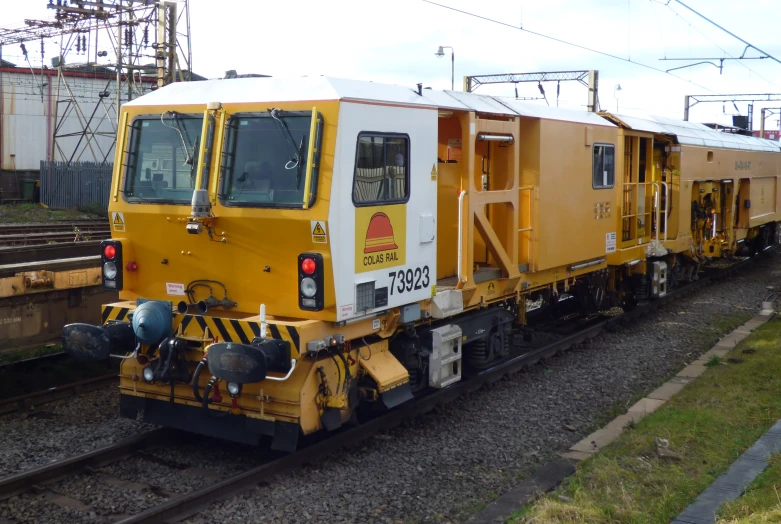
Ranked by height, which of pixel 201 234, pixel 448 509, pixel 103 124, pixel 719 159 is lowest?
pixel 448 509

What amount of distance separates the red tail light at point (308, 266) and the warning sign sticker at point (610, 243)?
6.65 metres

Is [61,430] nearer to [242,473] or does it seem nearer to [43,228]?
[242,473]

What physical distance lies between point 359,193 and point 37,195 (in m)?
32.6

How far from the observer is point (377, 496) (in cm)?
616

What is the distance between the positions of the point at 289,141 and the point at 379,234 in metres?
1.13

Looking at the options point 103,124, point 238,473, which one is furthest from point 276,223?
point 103,124

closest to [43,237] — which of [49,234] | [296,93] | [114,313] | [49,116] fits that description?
[49,234]

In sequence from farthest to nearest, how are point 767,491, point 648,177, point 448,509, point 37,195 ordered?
point 37,195 < point 648,177 < point 448,509 < point 767,491

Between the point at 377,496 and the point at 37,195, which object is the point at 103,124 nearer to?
the point at 37,195

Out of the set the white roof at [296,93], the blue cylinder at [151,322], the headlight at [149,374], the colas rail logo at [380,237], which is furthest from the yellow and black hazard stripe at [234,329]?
the white roof at [296,93]

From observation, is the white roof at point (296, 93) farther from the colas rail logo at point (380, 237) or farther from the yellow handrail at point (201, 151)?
the colas rail logo at point (380, 237)

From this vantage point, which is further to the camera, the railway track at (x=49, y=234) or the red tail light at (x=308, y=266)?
the railway track at (x=49, y=234)

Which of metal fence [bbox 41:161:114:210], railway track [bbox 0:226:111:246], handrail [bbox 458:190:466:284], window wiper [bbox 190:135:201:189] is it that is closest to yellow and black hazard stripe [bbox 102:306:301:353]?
window wiper [bbox 190:135:201:189]

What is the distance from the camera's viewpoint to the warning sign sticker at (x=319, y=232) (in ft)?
20.3
